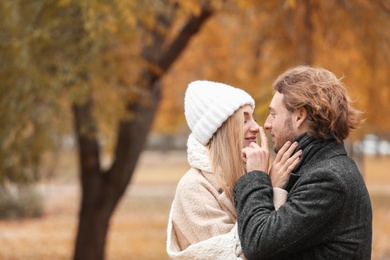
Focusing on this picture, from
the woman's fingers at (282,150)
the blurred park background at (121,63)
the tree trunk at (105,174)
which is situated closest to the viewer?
the woman's fingers at (282,150)

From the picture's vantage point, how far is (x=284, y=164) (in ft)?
11.2

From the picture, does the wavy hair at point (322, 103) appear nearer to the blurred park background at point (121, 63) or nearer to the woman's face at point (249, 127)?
the woman's face at point (249, 127)

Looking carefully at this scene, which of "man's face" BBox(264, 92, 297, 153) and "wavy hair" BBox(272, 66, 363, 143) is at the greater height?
"wavy hair" BBox(272, 66, 363, 143)

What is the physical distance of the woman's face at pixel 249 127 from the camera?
3.68 metres

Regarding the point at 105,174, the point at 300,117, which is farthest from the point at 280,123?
the point at 105,174

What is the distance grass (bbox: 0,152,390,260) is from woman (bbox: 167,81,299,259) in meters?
11.5

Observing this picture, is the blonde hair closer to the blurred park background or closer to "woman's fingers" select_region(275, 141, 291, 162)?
"woman's fingers" select_region(275, 141, 291, 162)

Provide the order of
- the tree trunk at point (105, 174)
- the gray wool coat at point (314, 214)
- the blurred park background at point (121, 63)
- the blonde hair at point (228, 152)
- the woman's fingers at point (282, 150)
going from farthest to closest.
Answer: the tree trunk at point (105, 174)
the blurred park background at point (121, 63)
the blonde hair at point (228, 152)
the woman's fingers at point (282, 150)
the gray wool coat at point (314, 214)

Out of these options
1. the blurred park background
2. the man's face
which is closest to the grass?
the blurred park background

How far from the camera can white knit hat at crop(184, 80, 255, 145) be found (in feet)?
12.0

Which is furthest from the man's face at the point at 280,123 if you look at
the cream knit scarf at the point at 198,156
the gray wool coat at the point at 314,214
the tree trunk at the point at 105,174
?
the tree trunk at the point at 105,174

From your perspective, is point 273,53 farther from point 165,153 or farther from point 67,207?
point 165,153

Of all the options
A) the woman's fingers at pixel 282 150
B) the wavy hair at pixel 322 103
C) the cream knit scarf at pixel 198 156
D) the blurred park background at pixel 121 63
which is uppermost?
the wavy hair at pixel 322 103

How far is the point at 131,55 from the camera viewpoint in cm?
1083
